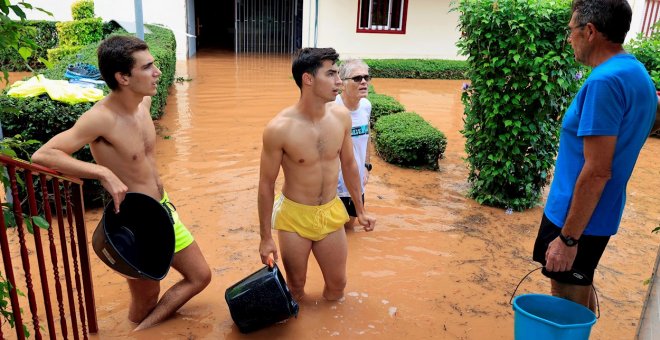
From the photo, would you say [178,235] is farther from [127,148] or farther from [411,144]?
[411,144]

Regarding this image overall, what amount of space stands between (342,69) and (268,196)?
6.18 feet

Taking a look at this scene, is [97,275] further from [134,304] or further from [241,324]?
[241,324]

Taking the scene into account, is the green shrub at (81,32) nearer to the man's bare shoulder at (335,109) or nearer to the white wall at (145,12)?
the white wall at (145,12)

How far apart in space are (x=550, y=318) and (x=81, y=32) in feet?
43.0

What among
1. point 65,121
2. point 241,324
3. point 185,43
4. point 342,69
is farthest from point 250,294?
point 185,43

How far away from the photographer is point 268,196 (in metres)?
3.81

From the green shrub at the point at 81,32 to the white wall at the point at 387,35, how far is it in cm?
784

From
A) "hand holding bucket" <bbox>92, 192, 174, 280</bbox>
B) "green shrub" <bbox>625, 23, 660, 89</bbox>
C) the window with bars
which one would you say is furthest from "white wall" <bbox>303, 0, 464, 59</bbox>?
"hand holding bucket" <bbox>92, 192, 174, 280</bbox>

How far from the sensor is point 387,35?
1991cm

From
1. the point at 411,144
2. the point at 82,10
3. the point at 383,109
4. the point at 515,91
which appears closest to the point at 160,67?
the point at 383,109

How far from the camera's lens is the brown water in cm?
409

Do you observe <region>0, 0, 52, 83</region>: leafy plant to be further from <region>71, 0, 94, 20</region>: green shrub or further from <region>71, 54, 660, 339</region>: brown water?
<region>71, 0, 94, 20</region>: green shrub

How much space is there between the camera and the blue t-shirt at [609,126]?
2.73 metres

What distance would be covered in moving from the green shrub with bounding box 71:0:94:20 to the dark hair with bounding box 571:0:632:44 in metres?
13.8
